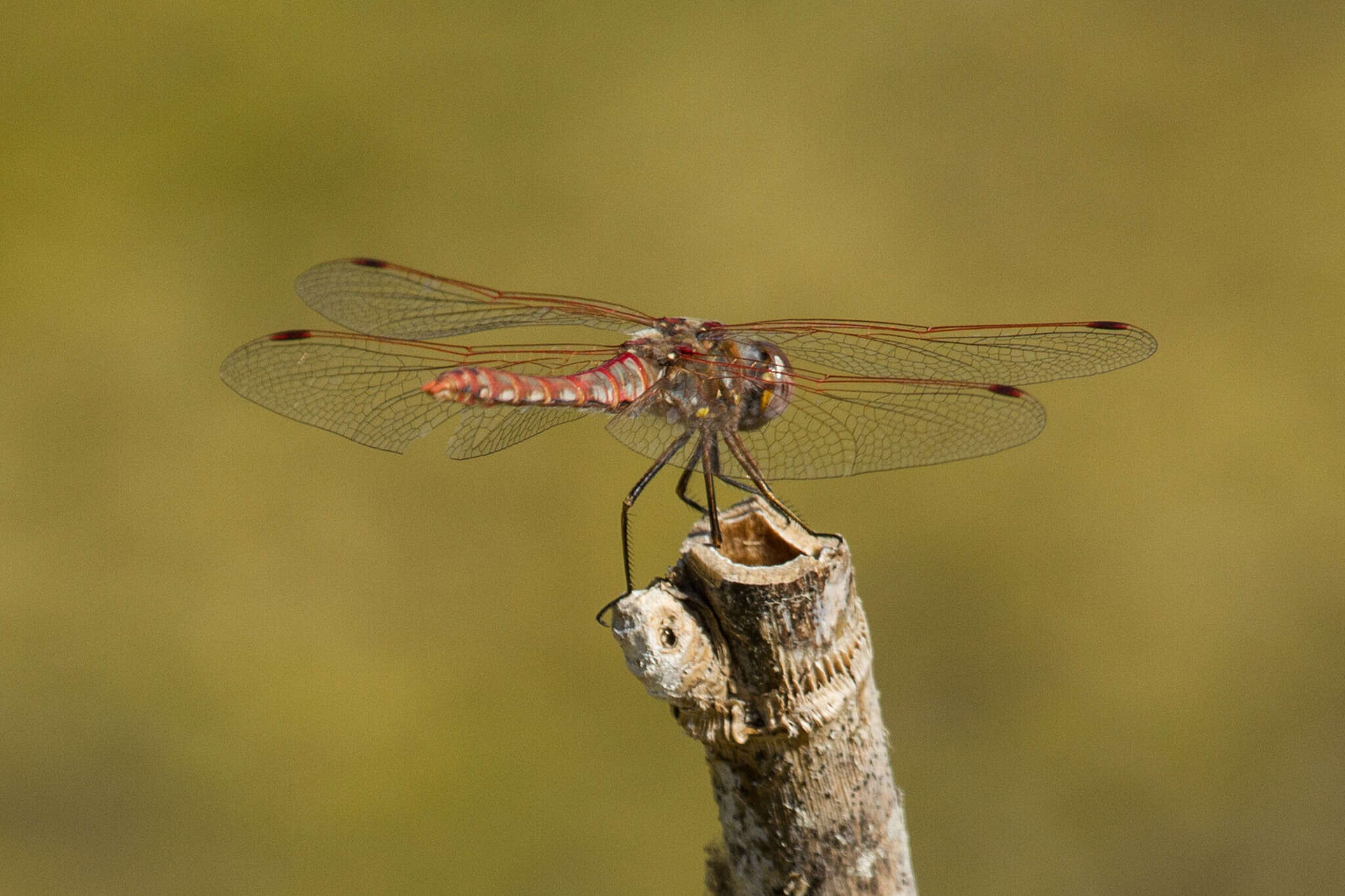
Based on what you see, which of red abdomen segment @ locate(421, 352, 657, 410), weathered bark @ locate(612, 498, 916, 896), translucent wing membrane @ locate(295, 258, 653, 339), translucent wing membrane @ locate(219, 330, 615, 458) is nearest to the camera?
weathered bark @ locate(612, 498, 916, 896)

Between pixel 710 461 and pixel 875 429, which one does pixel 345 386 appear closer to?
pixel 710 461

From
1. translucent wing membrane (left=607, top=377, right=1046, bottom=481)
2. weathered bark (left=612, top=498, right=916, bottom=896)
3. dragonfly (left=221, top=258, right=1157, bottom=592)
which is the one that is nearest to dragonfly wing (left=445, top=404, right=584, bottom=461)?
dragonfly (left=221, top=258, right=1157, bottom=592)

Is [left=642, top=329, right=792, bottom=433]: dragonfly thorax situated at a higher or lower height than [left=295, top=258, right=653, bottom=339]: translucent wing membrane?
lower

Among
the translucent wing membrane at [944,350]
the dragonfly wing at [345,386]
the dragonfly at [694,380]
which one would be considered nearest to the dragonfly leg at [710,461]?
the dragonfly at [694,380]

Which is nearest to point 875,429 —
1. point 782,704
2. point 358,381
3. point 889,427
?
A: point 889,427

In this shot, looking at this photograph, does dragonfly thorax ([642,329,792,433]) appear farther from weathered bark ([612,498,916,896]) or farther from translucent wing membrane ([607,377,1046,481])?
weathered bark ([612,498,916,896])

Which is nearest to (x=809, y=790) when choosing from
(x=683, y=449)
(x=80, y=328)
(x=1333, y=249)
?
(x=683, y=449)

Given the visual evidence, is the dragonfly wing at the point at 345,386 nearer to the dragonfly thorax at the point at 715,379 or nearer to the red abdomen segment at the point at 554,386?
the red abdomen segment at the point at 554,386
